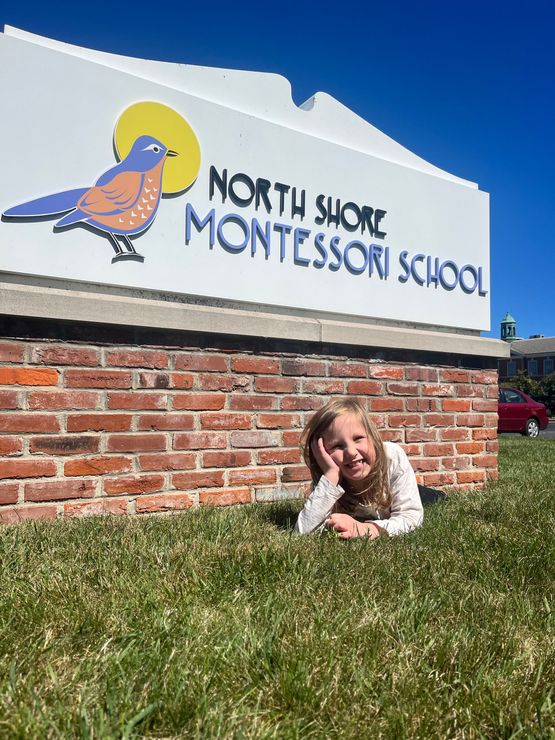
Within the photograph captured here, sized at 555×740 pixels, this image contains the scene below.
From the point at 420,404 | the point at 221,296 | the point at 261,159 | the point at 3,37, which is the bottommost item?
the point at 420,404

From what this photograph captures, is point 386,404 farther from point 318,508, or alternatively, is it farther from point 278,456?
point 318,508

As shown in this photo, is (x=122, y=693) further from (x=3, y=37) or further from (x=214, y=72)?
(x=214, y=72)

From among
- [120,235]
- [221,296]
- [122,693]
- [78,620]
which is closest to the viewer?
[122,693]

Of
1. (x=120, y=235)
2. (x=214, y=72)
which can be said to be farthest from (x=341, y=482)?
(x=214, y=72)

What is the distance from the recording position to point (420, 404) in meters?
4.85

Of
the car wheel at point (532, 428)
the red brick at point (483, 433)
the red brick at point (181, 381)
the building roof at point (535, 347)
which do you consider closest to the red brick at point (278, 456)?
the red brick at point (181, 381)

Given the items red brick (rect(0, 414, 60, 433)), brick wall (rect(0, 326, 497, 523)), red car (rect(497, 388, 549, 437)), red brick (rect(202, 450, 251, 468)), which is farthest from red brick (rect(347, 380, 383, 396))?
red car (rect(497, 388, 549, 437))

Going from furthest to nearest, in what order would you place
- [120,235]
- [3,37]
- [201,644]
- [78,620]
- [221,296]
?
[221,296] → [120,235] → [3,37] → [78,620] → [201,644]

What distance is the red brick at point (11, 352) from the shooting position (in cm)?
327

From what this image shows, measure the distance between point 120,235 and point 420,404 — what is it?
2.45 m

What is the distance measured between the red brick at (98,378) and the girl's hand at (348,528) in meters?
1.35

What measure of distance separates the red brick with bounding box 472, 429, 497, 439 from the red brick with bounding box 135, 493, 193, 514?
2499 mm

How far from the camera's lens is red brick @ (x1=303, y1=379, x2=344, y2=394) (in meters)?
4.28

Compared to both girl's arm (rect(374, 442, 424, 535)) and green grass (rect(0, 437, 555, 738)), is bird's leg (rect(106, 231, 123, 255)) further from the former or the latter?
girl's arm (rect(374, 442, 424, 535))
